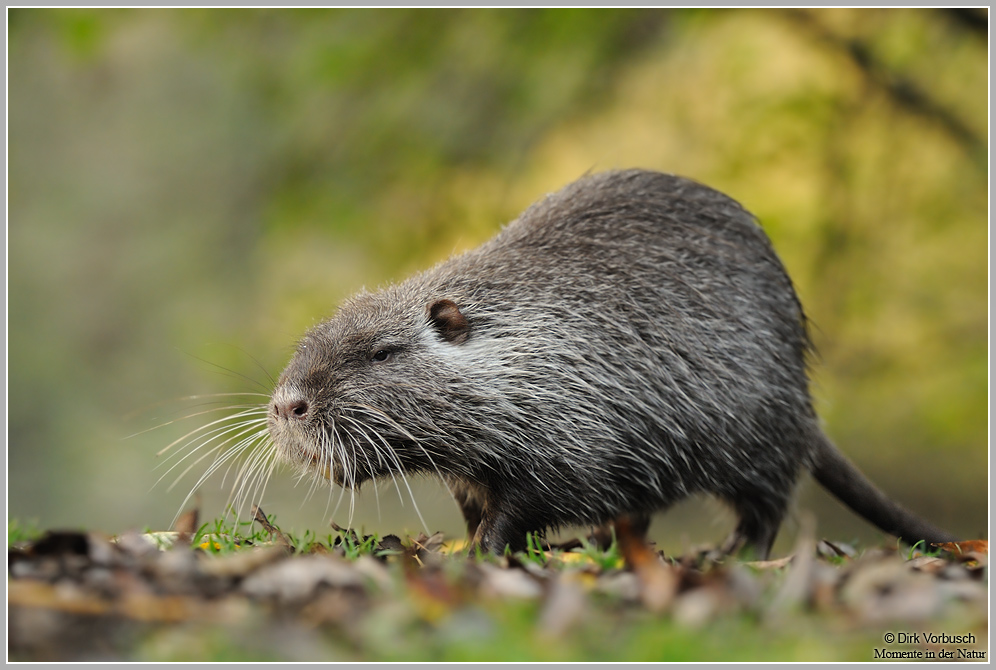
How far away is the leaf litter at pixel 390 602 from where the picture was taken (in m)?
2.36

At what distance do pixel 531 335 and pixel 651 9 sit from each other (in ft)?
15.3

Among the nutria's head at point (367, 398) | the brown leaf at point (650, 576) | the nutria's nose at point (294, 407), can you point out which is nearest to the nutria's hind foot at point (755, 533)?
the nutria's head at point (367, 398)

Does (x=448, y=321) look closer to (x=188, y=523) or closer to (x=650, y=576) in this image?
(x=188, y=523)

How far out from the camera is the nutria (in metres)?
4.42

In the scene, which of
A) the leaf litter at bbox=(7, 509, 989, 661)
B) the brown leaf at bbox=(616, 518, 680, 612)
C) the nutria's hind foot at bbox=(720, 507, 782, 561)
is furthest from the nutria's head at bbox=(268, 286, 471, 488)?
the nutria's hind foot at bbox=(720, 507, 782, 561)

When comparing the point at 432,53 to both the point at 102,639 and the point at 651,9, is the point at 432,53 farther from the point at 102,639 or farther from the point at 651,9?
the point at 102,639

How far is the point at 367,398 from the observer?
4352mm

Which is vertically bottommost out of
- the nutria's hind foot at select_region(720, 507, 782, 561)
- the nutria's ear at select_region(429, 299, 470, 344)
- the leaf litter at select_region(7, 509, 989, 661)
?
the nutria's hind foot at select_region(720, 507, 782, 561)

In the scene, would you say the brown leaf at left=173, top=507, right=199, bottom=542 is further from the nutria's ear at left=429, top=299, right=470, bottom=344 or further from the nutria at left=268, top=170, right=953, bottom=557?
the nutria's ear at left=429, top=299, right=470, bottom=344

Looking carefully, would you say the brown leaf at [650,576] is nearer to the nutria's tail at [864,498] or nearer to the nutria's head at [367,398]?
the nutria's head at [367,398]

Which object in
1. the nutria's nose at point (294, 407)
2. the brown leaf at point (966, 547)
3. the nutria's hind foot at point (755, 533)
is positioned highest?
the nutria's nose at point (294, 407)

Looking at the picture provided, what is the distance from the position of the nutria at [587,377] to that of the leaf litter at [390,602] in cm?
115

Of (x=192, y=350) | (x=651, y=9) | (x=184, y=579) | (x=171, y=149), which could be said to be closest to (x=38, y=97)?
(x=171, y=149)

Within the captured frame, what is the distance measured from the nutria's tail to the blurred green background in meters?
0.42
